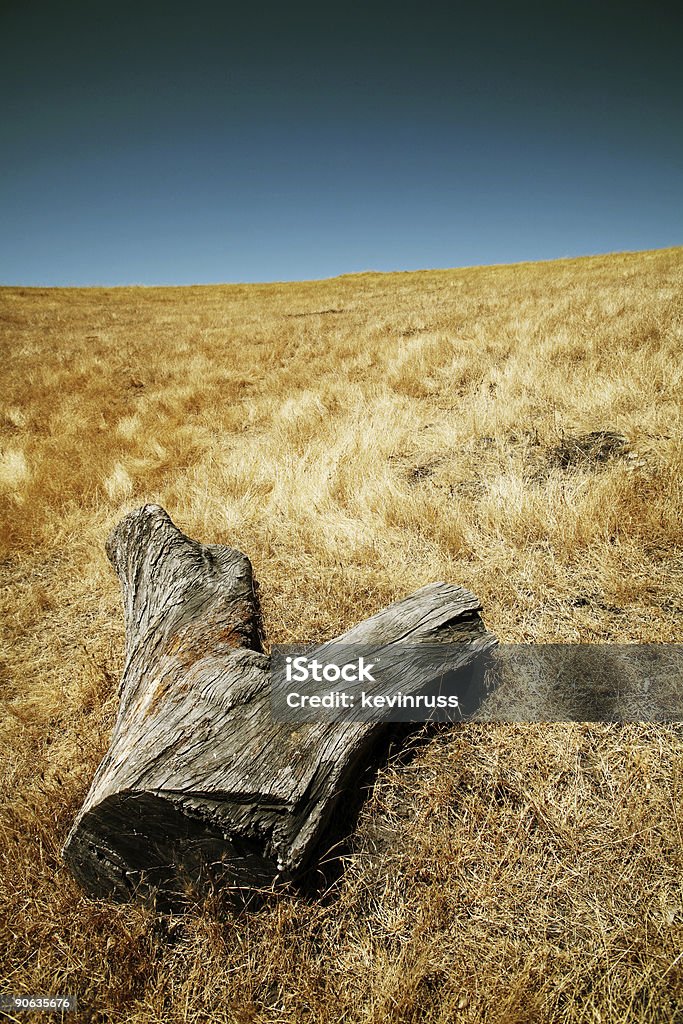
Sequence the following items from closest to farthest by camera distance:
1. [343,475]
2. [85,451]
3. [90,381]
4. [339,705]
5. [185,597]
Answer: [339,705] < [185,597] < [343,475] < [85,451] < [90,381]

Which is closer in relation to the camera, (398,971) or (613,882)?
(398,971)

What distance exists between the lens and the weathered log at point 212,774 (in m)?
1.56

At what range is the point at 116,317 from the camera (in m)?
20.7

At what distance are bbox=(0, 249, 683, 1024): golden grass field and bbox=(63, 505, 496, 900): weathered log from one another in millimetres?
171

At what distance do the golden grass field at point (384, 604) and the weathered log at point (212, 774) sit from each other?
0.17m

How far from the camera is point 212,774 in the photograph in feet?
5.16

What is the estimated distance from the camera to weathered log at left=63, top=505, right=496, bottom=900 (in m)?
1.56

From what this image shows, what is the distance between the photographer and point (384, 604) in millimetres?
2852

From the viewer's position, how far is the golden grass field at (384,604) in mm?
1475

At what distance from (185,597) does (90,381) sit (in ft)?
27.0

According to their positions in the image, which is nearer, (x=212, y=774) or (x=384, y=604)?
(x=212, y=774)

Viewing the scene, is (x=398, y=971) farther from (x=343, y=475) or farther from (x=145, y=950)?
(x=343, y=475)

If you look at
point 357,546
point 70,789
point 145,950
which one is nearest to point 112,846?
point 145,950

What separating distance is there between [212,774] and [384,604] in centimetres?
152
